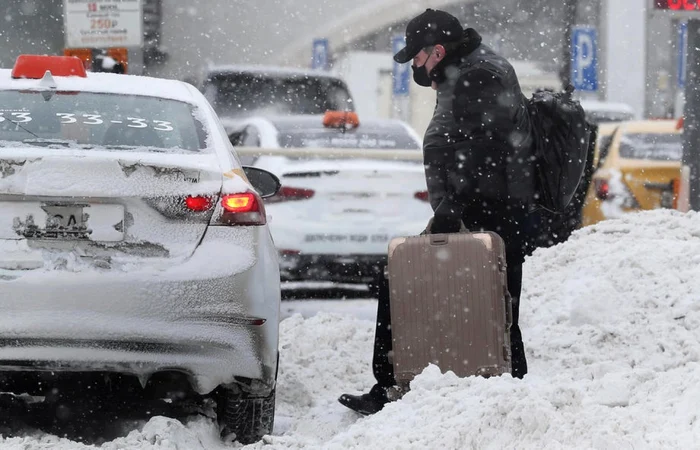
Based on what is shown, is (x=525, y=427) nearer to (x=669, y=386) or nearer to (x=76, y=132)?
(x=669, y=386)

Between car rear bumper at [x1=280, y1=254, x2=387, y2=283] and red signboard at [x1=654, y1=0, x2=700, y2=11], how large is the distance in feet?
11.6

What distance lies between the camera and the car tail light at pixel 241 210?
198 inches

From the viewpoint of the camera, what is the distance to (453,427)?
4527mm

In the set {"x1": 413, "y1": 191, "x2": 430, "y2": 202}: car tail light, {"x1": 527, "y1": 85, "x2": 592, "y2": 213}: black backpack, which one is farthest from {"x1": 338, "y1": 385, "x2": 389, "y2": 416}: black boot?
{"x1": 413, "y1": 191, "x2": 430, "y2": 202}: car tail light

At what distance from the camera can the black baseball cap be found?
5859mm

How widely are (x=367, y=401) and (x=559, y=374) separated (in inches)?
35.3

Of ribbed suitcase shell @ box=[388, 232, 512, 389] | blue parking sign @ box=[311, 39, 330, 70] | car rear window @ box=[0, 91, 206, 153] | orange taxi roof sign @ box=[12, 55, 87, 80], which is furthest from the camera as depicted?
blue parking sign @ box=[311, 39, 330, 70]

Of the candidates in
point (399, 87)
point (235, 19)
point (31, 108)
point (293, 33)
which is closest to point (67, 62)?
point (31, 108)

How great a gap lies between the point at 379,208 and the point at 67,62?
4.41 m

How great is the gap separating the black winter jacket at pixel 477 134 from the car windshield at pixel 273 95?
34.1 feet

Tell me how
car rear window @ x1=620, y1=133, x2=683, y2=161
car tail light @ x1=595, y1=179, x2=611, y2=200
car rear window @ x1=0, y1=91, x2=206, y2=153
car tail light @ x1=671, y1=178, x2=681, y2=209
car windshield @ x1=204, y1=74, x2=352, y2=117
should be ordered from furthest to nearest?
car windshield @ x1=204, y1=74, x2=352, y2=117 → car rear window @ x1=620, y1=133, x2=683, y2=161 → car tail light @ x1=595, y1=179, x2=611, y2=200 → car tail light @ x1=671, y1=178, x2=681, y2=209 → car rear window @ x1=0, y1=91, x2=206, y2=153

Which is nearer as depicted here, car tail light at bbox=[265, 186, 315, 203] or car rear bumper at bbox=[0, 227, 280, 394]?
car rear bumper at bbox=[0, 227, 280, 394]

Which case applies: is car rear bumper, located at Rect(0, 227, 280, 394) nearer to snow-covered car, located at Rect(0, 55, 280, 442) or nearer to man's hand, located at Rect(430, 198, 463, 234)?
snow-covered car, located at Rect(0, 55, 280, 442)

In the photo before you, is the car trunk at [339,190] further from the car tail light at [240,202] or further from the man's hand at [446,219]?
the car tail light at [240,202]
